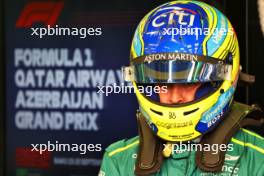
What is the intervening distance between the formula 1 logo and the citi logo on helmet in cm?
125

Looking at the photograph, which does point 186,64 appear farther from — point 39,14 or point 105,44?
point 39,14

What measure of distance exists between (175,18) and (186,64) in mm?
174

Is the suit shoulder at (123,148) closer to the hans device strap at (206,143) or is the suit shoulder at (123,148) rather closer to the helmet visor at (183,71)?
the hans device strap at (206,143)

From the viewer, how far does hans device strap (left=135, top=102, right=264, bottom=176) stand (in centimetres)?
192

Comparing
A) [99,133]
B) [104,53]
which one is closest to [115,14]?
[104,53]

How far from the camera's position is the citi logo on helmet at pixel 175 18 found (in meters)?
1.98

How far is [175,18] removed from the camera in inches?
78.6

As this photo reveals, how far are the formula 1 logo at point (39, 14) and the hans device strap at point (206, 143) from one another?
1.28 metres

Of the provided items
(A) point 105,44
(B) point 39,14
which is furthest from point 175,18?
(B) point 39,14

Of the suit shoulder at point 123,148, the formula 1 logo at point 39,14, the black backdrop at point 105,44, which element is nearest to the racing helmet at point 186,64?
the suit shoulder at point 123,148

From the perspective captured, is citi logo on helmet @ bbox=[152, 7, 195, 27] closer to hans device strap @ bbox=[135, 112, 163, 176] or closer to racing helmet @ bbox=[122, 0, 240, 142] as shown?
racing helmet @ bbox=[122, 0, 240, 142]

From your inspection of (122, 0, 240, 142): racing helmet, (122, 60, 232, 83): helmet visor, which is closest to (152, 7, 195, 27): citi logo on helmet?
(122, 0, 240, 142): racing helmet

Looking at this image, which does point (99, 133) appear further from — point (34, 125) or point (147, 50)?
point (147, 50)

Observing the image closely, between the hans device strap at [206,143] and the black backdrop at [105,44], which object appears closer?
A: the hans device strap at [206,143]
